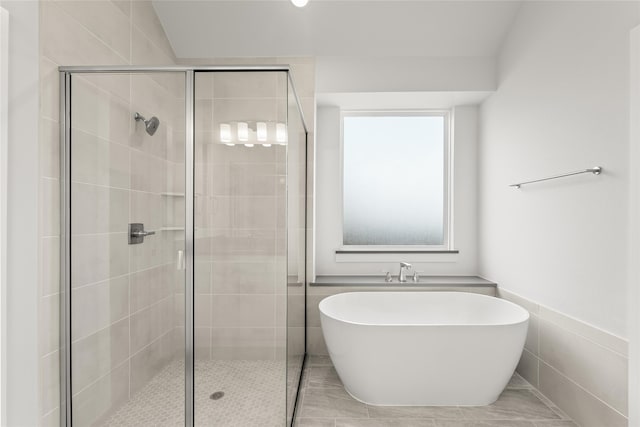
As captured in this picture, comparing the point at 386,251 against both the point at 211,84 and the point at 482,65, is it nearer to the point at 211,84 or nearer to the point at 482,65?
the point at 482,65

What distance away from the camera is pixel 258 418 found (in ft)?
5.33

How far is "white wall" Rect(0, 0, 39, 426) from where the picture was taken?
4.86 ft

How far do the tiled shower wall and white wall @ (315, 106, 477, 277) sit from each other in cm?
190

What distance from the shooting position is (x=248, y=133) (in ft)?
5.20

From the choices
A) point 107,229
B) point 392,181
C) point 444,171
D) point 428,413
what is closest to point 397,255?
point 392,181

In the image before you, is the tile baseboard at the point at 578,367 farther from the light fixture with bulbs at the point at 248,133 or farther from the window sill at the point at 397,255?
the light fixture with bulbs at the point at 248,133

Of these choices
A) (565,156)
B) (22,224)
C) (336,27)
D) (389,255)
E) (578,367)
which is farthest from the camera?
(389,255)

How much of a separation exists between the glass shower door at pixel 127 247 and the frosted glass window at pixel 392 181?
2105 millimetres

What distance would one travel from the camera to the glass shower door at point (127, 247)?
157 cm

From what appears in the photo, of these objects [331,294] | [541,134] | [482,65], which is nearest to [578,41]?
[541,134]

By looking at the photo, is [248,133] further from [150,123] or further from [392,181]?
[392,181]

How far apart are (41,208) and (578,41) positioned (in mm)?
2753

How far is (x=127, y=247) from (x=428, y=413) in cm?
183

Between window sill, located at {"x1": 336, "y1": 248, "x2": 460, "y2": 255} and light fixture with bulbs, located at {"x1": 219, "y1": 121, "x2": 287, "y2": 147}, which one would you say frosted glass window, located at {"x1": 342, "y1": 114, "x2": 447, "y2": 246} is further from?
light fixture with bulbs, located at {"x1": 219, "y1": 121, "x2": 287, "y2": 147}
